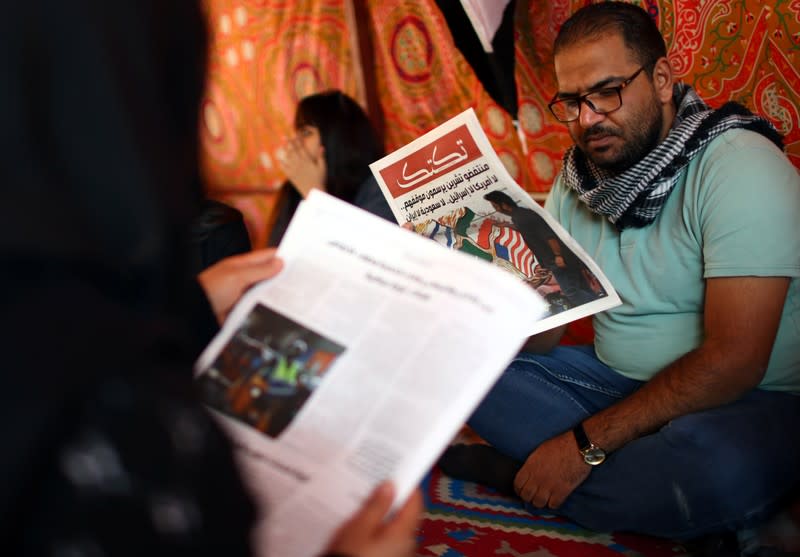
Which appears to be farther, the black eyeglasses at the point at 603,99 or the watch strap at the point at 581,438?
→ the black eyeglasses at the point at 603,99

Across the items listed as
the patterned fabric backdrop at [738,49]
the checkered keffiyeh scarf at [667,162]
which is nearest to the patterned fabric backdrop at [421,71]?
the patterned fabric backdrop at [738,49]

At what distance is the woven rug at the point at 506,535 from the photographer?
1.10m

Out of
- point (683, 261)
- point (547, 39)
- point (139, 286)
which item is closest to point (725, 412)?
point (683, 261)

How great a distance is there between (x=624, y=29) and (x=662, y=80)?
123 millimetres

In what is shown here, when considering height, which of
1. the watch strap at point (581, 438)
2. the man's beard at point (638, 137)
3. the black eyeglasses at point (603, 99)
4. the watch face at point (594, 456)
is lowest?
the watch face at point (594, 456)

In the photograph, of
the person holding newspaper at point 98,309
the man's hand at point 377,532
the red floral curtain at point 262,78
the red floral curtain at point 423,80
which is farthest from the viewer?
the red floral curtain at point 262,78

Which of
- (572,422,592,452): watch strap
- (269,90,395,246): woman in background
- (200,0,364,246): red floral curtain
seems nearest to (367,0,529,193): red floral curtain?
(200,0,364,246): red floral curtain

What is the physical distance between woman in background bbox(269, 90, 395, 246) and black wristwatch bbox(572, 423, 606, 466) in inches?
44.8

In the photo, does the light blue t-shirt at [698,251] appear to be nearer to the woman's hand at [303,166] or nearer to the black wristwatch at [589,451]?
the black wristwatch at [589,451]

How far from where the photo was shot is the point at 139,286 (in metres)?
0.43

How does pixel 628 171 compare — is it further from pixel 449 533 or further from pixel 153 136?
pixel 153 136

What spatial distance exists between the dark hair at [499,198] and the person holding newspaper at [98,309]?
744mm

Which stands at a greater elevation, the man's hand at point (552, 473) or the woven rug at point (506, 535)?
the man's hand at point (552, 473)

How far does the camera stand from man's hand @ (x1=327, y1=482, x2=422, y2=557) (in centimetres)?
49
